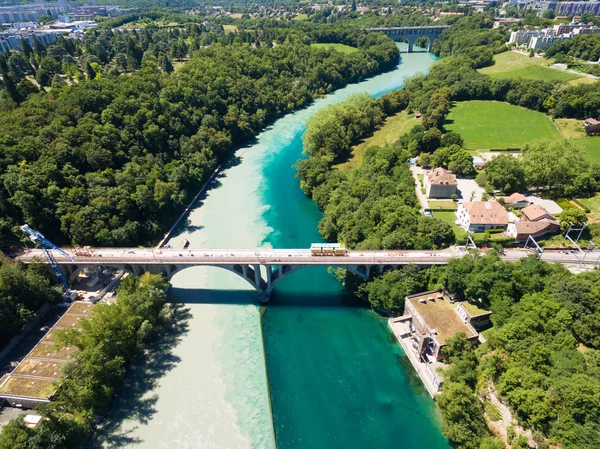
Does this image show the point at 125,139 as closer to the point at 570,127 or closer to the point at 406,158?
the point at 406,158

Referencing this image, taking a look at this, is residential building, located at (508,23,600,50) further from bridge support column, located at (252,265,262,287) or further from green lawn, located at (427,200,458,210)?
bridge support column, located at (252,265,262,287)

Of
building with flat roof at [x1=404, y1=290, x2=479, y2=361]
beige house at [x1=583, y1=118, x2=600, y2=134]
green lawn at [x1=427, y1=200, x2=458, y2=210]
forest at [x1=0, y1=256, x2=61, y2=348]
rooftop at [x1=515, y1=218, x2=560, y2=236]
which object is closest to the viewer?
building with flat roof at [x1=404, y1=290, x2=479, y2=361]

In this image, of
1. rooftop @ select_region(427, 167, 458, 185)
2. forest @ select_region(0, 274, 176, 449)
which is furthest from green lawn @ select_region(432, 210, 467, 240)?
forest @ select_region(0, 274, 176, 449)

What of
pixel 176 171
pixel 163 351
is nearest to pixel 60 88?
pixel 176 171

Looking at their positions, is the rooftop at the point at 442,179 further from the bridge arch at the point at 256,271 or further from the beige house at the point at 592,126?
the beige house at the point at 592,126

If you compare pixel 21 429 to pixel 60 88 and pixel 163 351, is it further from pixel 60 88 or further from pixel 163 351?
pixel 60 88

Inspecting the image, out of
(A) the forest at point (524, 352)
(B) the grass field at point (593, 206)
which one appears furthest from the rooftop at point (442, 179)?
(A) the forest at point (524, 352)
